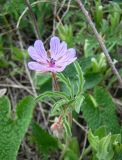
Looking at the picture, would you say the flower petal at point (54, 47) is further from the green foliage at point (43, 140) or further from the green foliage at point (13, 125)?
the green foliage at point (43, 140)

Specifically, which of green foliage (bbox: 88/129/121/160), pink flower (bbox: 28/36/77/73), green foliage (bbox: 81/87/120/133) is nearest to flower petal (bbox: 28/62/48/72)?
pink flower (bbox: 28/36/77/73)

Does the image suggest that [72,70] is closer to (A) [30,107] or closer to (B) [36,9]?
(A) [30,107]

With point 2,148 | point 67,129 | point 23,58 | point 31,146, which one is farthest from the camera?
point 23,58

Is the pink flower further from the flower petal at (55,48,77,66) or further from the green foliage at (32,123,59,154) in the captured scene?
the green foliage at (32,123,59,154)

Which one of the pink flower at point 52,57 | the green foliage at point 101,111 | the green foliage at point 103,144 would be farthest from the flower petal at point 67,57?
the green foliage at point 101,111

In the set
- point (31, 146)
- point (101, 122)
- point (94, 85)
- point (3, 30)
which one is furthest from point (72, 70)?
point (3, 30)
